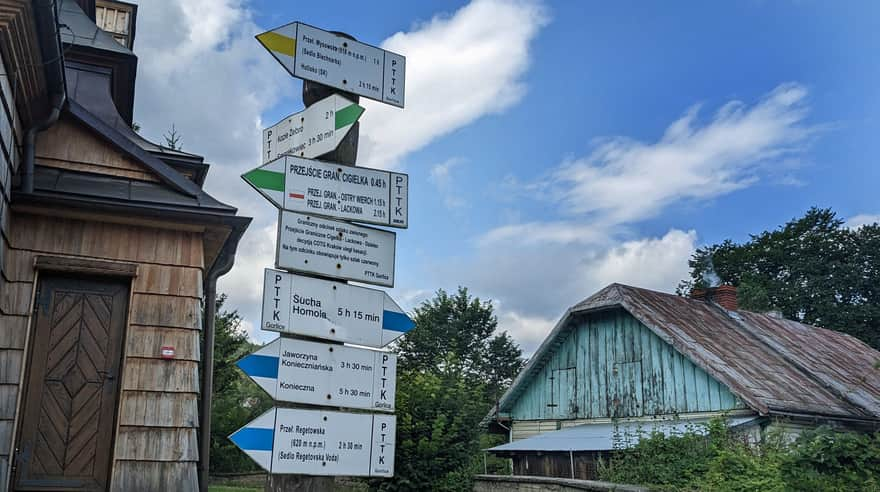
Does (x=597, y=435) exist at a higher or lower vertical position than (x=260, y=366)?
lower

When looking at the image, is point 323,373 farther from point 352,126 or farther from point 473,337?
point 473,337

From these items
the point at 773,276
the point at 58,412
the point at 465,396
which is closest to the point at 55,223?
the point at 58,412

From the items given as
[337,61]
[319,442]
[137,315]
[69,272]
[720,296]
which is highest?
[720,296]

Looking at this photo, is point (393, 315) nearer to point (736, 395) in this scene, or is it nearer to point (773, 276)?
point (736, 395)

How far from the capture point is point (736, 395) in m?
15.0

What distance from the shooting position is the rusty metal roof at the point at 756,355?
52.1 ft

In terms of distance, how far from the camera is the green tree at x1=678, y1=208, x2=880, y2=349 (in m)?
37.1

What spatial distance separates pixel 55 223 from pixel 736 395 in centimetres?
1294

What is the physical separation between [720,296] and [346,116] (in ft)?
67.9

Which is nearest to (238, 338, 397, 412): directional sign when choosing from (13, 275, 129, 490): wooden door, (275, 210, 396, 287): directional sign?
(275, 210, 396, 287): directional sign

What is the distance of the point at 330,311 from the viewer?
4.09 metres

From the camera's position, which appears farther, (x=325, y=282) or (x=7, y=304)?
(x=7, y=304)

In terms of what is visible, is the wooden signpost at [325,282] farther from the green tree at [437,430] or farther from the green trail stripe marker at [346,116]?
the green tree at [437,430]

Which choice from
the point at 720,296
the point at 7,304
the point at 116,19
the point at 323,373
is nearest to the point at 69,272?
the point at 7,304
